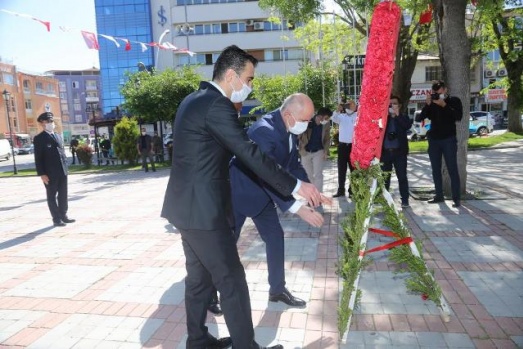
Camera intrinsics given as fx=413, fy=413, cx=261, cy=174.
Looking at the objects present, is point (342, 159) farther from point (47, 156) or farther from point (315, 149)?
point (47, 156)

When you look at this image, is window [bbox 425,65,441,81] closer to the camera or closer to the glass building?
the glass building

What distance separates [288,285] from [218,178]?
2.07 m

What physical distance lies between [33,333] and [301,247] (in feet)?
10.0

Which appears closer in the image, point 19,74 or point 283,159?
point 283,159

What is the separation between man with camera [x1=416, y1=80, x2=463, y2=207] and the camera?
22.1 ft

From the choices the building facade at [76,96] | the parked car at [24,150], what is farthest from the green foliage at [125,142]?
the building facade at [76,96]

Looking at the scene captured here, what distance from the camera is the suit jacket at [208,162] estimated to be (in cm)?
222

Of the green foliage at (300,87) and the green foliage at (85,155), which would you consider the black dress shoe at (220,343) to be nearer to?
the green foliage at (300,87)

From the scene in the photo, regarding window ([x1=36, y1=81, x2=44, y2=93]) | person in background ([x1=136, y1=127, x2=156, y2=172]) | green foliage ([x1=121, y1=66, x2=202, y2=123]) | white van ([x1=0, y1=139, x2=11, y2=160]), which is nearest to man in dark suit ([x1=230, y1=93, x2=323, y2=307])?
person in background ([x1=136, y1=127, x2=156, y2=172])

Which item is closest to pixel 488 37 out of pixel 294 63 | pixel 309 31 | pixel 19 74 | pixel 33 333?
pixel 309 31

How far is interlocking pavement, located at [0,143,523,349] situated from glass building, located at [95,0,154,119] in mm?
37421

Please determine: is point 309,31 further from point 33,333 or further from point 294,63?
point 33,333

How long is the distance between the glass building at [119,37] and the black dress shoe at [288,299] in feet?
132

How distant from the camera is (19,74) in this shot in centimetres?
6234
